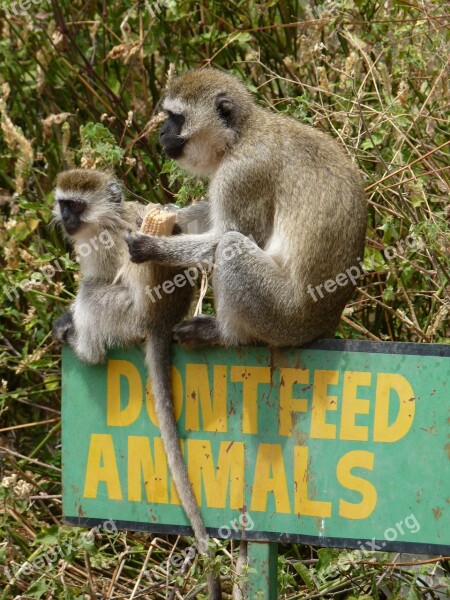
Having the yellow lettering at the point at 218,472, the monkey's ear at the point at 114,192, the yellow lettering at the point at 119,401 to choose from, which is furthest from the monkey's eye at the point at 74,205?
the yellow lettering at the point at 218,472

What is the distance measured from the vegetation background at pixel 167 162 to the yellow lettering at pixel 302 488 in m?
0.73

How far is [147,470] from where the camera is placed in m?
3.62

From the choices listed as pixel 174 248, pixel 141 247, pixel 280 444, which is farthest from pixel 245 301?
pixel 280 444

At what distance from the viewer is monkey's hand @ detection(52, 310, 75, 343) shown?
426 cm

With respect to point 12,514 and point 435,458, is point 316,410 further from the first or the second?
point 12,514

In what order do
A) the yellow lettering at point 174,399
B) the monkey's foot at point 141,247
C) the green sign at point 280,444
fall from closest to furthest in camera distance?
the green sign at point 280,444 < the yellow lettering at point 174,399 < the monkey's foot at point 141,247

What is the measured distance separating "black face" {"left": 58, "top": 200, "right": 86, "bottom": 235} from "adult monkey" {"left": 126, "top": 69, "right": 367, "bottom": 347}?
2.11 ft

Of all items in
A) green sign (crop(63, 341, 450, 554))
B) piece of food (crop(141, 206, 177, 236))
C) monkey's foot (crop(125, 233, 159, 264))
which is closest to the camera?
green sign (crop(63, 341, 450, 554))

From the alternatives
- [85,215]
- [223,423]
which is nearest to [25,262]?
[85,215]

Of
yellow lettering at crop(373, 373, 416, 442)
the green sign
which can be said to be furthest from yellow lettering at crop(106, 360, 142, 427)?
yellow lettering at crop(373, 373, 416, 442)

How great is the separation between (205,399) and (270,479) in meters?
0.40

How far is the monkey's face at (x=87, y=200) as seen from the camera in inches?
174

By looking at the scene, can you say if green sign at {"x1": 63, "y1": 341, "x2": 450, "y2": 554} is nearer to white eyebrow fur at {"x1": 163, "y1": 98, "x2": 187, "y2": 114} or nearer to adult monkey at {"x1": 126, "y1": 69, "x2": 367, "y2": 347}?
adult monkey at {"x1": 126, "y1": 69, "x2": 367, "y2": 347}

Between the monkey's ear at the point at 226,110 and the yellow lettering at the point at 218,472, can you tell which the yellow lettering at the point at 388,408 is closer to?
the yellow lettering at the point at 218,472
